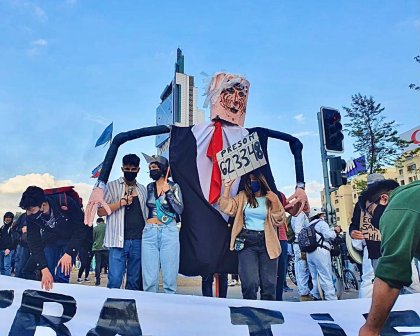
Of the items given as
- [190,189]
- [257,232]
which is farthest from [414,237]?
[190,189]

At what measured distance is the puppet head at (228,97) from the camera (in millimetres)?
4516

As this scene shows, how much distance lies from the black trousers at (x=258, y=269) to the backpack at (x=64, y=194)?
2.20m

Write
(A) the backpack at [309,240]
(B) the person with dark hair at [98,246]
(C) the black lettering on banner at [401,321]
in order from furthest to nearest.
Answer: (B) the person with dark hair at [98,246] < (A) the backpack at [309,240] < (C) the black lettering on banner at [401,321]

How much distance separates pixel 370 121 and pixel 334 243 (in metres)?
9.69

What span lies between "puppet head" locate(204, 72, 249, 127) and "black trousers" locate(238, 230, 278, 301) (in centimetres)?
129

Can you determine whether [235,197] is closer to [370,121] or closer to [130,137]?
[130,137]

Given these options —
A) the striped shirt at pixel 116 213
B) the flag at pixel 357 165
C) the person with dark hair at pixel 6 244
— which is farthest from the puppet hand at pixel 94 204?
the flag at pixel 357 165

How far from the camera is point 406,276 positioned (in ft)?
4.01

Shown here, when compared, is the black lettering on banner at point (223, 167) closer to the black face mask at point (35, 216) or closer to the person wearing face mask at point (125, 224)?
the person wearing face mask at point (125, 224)

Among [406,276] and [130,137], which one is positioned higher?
[130,137]

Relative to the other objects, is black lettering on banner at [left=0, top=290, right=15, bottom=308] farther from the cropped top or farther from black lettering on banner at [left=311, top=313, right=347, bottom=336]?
black lettering on banner at [left=311, top=313, right=347, bottom=336]

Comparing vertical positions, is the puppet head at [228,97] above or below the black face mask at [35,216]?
above

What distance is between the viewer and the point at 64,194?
506cm

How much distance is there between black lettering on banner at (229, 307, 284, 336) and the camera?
2834 mm
